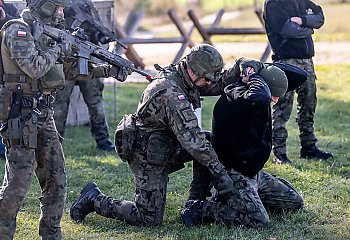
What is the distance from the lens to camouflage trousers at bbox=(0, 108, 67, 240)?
5258 mm

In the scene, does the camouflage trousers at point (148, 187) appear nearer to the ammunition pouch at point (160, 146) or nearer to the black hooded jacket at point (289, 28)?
the ammunition pouch at point (160, 146)

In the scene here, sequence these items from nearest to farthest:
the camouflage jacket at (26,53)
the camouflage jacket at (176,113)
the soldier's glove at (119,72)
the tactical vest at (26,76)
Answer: the camouflage jacket at (26,53) < the tactical vest at (26,76) < the camouflage jacket at (176,113) < the soldier's glove at (119,72)

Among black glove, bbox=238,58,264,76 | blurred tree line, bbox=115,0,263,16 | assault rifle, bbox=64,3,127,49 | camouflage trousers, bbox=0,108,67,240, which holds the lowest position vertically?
camouflage trousers, bbox=0,108,67,240

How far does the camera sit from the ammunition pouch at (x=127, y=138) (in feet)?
20.5

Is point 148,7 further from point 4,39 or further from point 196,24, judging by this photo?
point 4,39

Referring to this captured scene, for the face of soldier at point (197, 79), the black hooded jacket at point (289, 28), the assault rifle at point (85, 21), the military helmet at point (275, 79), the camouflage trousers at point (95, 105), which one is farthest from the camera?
the camouflage trousers at point (95, 105)

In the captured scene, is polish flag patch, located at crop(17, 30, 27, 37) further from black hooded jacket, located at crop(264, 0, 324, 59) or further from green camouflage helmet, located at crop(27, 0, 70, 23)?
black hooded jacket, located at crop(264, 0, 324, 59)

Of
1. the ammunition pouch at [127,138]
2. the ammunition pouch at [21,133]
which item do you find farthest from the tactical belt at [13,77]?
the ammunition pouch at [127,138]

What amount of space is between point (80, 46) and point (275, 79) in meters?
1.69

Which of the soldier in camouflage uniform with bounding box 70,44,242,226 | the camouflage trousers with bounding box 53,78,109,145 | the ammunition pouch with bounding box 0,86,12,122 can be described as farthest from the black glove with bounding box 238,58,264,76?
the camouflage trousers with bounding box 53,78,109,145

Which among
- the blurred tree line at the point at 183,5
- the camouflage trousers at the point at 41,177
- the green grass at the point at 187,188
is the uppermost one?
the blurred tree line at the point at 183,5

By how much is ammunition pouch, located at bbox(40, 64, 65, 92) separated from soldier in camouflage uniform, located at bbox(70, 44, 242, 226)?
89 cm

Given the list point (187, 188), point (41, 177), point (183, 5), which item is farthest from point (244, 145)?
point (183, 5)

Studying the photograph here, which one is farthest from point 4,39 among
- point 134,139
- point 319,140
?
point 319,140
